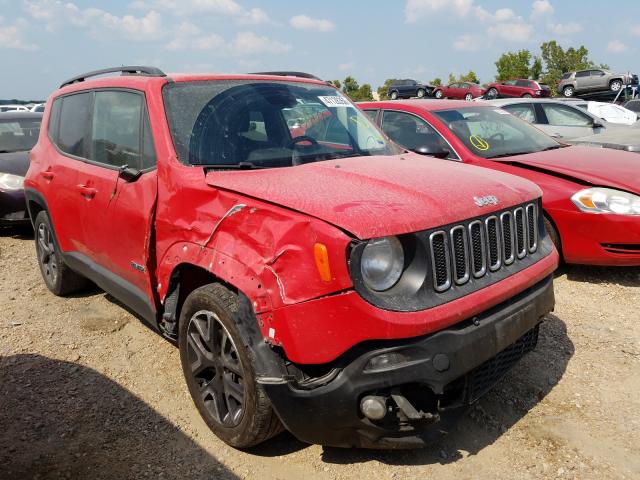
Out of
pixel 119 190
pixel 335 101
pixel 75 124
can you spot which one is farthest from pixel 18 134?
pixel 335 101

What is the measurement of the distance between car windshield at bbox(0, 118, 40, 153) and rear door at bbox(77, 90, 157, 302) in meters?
4.74

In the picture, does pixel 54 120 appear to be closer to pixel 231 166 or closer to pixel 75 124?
pixel 75 124

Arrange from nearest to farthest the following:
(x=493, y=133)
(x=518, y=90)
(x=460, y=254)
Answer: (x=460, y=254) → (x=493, y=133) → (x=518, y=90)

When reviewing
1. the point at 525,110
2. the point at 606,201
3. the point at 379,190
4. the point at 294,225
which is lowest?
the point at 606,201

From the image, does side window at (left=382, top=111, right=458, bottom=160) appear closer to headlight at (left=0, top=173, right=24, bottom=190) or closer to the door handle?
the door handle

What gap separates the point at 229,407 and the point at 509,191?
1.81 meters

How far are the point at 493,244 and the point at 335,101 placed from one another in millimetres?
1802

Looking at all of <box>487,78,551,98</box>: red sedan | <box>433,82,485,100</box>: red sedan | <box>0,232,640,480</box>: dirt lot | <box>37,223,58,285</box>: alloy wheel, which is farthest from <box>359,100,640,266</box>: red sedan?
<box>433,82,485,100</box>: red sedan

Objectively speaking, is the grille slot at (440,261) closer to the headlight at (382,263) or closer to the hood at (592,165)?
the headlight at (382,263)

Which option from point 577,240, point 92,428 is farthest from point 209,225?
point 577,240

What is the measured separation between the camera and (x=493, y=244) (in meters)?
2.70

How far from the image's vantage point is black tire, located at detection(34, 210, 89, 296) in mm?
4832

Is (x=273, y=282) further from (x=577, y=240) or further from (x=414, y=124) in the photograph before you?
(x=414, y=124)

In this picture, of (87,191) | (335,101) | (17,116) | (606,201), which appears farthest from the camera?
(17,116)
